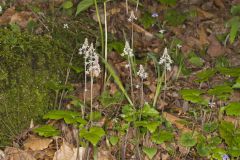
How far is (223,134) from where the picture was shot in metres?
2.99

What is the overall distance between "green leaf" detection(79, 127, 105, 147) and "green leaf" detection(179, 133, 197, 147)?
66cm

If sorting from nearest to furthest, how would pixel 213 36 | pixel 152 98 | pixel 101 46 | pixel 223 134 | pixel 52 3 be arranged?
pixel 223 134 → pixel 152 98 → pixel 101 46 → pixel 52 3 → pixel 213 36

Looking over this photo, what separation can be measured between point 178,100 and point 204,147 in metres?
0.69

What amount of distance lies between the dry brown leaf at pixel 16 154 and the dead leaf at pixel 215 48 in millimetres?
2265

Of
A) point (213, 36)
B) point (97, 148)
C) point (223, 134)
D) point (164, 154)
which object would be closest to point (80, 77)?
point (97, 148)

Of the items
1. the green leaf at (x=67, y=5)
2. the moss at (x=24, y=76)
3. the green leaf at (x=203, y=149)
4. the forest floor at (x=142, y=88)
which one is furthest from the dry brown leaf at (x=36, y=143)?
the green leaf at (x=67, y=5)

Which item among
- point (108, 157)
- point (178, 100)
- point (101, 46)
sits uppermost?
point (101, 46)

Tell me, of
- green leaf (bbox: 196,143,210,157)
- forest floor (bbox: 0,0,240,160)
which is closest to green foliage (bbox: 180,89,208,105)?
forest floor (bbox: 0,0,240,160)

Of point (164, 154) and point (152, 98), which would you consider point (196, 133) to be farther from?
point (152, 98)

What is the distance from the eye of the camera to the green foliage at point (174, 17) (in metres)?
Answer: 4.68

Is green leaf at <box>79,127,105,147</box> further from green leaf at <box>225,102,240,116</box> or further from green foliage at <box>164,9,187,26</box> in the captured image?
green foliage at <box>164,9,187,26</box>

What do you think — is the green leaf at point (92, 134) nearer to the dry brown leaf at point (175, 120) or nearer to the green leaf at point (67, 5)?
the dry brown leaf at point (175, 120)

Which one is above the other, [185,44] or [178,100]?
[185,44]

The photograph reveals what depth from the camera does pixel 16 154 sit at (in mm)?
2965
